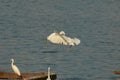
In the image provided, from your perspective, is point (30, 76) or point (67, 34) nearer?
point (30, 76)

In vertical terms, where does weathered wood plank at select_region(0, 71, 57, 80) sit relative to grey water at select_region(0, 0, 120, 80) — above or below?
below

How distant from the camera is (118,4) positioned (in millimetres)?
93062

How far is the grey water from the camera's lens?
45.3 metres

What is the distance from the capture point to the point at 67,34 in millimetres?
61750

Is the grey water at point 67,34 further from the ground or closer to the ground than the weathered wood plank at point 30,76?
further from the ground

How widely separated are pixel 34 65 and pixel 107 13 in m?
37.5

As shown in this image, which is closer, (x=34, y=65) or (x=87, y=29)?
(x=34, y=65)

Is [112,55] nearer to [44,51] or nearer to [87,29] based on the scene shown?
[44,51]

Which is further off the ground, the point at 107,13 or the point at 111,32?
the point at 107,13

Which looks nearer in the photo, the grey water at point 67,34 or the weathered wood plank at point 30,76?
the weathered wood plank at point 30,76

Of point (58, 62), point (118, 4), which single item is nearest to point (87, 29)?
point (58, 62)

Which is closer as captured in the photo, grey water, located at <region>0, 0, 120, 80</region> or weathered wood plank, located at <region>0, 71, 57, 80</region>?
weathered wood plank, located at <region>0, 71, 57, 80</region>

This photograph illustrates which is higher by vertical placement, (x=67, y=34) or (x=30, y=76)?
(x=67, y=34)

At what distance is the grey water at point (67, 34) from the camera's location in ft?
149
